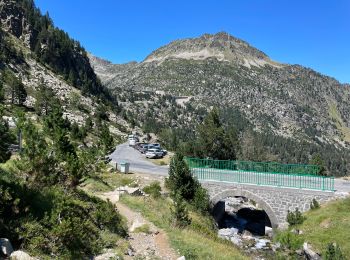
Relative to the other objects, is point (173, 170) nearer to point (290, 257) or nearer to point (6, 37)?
point (290, 257)

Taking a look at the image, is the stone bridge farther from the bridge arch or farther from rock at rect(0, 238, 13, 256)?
rock at rect(0, 238, 13, 256)

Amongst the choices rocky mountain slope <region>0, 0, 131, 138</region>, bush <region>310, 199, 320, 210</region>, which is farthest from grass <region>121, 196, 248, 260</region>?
rocky mountain slope <region>0, 0, 131, 138</region>

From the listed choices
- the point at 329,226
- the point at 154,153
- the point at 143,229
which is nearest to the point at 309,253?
the point at 329,226

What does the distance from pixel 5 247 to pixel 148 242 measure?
7158mm

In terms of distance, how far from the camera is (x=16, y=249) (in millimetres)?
11070

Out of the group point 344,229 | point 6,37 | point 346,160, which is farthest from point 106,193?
point 346,160

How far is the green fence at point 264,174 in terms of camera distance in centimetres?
2862

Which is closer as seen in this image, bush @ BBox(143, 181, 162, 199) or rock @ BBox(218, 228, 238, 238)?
bush @ BBox(143, 181, 162, 199)

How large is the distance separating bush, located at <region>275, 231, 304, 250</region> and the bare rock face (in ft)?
296

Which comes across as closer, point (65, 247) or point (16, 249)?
point (16, 249)

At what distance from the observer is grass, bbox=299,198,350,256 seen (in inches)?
883

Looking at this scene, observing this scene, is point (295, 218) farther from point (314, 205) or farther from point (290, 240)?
point (290, 240)

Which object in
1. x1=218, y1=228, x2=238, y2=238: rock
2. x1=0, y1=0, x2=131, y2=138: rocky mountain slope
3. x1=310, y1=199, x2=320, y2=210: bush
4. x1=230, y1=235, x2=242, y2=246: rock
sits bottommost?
x1=230, y1=235, x2=242, y2=246: rock

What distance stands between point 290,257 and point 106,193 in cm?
1314
